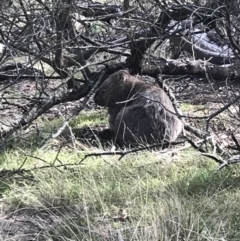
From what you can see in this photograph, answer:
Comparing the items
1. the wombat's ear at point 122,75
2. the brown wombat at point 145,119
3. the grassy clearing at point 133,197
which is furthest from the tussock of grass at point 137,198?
the wombat's ear at point 122,75

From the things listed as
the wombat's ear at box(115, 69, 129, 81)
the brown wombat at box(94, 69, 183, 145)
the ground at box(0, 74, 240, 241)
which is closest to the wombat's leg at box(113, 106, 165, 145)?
the brown wombat at box(94, 69, 183, 145)

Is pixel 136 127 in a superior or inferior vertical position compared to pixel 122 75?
inferior

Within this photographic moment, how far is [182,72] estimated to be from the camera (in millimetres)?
8055

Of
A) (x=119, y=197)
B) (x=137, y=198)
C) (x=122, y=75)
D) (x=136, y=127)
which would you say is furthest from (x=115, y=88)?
(x=137, y=198)

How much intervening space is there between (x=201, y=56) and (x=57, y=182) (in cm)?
402

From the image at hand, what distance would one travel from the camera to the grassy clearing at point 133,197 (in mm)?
3967

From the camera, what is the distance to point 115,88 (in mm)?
8352

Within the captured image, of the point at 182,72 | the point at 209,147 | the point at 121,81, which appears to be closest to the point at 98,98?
the point at 121,81

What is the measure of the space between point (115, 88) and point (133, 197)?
385 cm

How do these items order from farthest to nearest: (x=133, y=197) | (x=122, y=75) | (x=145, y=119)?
(x=122, y=75), (x=145, y=119), (x=133, y=197)

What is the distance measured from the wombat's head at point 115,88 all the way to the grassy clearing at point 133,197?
2.27m

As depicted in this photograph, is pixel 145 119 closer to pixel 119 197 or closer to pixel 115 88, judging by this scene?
pixel 115 88

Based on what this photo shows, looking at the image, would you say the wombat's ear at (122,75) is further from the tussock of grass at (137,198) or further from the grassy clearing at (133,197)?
the tussock of grass at (137,198)

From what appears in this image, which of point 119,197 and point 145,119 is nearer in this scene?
point 119,197
